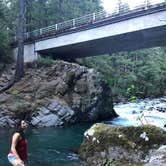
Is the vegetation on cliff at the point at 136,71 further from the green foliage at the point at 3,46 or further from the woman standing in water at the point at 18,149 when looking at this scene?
the woman standing in water at the point at 18,149

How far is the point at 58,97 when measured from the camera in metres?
25.8

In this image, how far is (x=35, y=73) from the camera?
95.5 feet

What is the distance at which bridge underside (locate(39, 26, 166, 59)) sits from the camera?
24945mm

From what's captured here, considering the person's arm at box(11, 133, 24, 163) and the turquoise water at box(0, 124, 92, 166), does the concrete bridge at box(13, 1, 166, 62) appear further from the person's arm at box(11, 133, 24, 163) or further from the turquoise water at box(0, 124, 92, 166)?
the person's arm at box(11, 133, 24, 163)

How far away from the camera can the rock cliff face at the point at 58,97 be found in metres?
23.5

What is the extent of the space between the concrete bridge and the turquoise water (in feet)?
23.6

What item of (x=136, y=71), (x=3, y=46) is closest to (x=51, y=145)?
(x=3, y=46)

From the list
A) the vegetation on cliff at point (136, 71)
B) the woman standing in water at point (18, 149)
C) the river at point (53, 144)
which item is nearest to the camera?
the woman standing in water at point (18, 149)

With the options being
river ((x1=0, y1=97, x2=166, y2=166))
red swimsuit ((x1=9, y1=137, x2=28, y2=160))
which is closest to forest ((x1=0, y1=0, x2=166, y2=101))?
river ((x1=0, y1=97, x2=166, y2=166))

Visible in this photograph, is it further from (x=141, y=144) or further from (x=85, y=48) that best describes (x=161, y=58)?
(x=141, y=144)

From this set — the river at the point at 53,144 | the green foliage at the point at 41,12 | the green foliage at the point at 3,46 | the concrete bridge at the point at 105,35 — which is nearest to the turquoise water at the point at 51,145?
the river at the point at 53,144

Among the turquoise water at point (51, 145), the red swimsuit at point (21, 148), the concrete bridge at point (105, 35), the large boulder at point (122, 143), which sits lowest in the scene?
the turquoise water at point (51, 145)

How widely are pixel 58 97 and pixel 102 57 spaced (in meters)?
26.8

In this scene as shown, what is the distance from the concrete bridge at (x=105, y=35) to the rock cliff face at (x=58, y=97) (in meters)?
2.62
